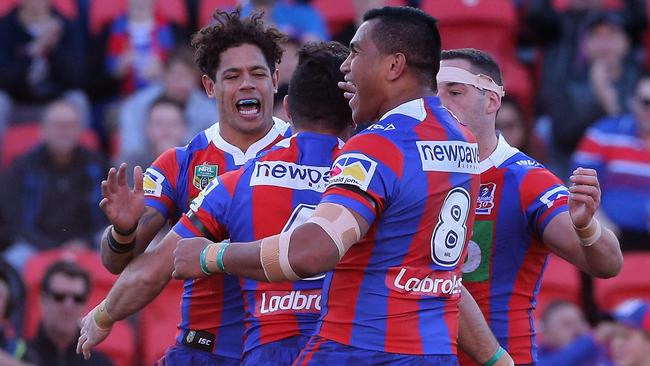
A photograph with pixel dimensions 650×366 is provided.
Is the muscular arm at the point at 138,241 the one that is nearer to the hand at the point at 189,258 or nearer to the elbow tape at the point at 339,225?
the hand at the point at 189,258

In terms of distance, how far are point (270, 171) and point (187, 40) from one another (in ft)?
25.7

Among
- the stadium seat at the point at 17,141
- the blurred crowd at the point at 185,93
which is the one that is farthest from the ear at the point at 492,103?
the stadium seat at the point at 17,141

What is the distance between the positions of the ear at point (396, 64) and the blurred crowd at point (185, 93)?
508 centimetres

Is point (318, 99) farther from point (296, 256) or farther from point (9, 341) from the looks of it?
point (9, 341)

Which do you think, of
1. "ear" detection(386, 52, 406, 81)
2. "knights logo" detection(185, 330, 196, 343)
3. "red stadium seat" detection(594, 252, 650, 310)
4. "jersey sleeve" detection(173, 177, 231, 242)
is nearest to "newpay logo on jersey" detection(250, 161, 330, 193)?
"jersey sleeve" detection(173, 177, 231, 242)

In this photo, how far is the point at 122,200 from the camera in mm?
6008

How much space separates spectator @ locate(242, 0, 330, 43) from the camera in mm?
12828

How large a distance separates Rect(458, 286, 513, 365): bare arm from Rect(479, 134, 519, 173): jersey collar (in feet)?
2.72

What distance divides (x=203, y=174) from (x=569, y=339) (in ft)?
15.1

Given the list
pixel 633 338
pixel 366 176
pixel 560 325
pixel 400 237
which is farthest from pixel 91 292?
pixel 366 176

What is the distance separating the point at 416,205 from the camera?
525 centimetres

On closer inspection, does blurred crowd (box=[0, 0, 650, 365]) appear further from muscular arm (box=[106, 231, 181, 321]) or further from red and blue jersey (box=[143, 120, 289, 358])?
muscular arm (box=[106, 231, 181, 321])

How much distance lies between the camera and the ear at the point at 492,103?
6711mm

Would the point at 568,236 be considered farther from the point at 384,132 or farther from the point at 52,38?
the point at 52,38
